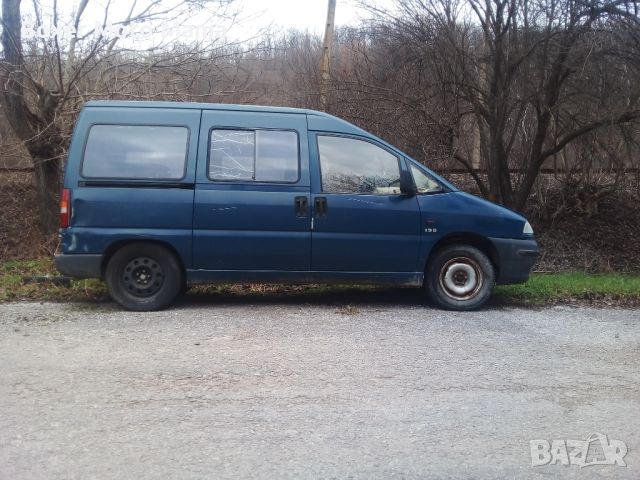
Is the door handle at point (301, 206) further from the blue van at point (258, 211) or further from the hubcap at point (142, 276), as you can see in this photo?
the hubcap at point (142, 276)

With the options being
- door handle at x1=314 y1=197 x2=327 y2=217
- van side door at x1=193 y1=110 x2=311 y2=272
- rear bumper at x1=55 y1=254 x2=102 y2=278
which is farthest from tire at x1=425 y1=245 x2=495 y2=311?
rear bumper at x1=55 y1=254 x2=102 y2=278

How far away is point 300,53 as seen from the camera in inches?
632

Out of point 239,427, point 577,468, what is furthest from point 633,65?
point 239,427

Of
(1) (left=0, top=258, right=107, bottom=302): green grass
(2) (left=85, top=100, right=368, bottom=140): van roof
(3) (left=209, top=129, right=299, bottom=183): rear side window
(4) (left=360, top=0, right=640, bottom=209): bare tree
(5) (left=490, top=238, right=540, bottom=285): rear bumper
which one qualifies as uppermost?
(4) (left=360, top=0, right=640, bottom=209): bare tree

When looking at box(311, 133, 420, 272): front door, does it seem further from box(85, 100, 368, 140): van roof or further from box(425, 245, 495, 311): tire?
box(425, 245, 495, 311): tire

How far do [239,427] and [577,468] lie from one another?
81.4 inches

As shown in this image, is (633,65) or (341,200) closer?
(341,200)

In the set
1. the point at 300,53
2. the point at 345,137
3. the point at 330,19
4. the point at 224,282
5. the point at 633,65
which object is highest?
the point at 330,19

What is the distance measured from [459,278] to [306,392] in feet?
10.6

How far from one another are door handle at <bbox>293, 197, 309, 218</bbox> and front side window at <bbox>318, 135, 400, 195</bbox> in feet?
0.99

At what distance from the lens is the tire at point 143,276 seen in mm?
7098

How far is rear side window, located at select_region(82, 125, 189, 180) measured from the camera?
6.99 m

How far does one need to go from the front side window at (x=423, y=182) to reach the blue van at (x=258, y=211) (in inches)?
0.6

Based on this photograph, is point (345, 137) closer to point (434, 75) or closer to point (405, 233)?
point (405, 233)
